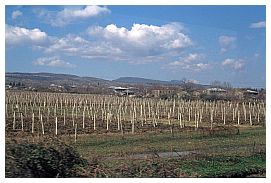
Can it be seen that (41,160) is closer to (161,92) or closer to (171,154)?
(171,154)

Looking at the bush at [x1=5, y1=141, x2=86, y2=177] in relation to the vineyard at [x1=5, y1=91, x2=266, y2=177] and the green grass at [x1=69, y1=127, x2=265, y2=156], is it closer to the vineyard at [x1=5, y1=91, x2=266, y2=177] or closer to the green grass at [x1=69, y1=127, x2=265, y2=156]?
the vineyard at [x1=5, y1=91, x2=266, y2=177]

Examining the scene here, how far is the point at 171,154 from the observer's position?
399 inches

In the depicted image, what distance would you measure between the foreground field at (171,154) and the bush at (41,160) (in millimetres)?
210

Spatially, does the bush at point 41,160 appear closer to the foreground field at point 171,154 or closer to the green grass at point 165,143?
the foreground field at point 171,154

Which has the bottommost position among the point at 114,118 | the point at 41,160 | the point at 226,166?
the point at 114,118

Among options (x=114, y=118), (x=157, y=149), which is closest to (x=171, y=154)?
(x=157, y=149)

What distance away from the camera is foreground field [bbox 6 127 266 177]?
559 centimetres

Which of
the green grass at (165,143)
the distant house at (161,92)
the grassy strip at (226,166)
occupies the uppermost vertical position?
the distant house at (161,92)

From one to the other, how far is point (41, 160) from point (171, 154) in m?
5.29

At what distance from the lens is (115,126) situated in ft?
59.2

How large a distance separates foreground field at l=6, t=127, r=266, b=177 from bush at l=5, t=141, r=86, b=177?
210 millimetres

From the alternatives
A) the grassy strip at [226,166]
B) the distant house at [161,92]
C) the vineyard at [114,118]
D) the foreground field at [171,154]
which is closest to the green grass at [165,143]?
the foreground field at [171,154]

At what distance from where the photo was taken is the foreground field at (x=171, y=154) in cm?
559
